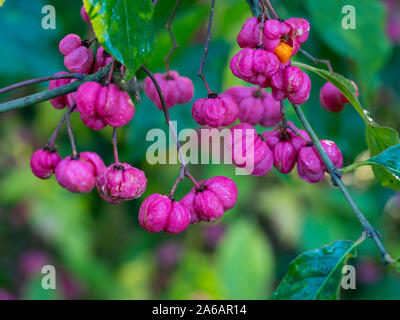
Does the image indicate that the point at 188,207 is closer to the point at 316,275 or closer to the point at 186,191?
the point at 316,275

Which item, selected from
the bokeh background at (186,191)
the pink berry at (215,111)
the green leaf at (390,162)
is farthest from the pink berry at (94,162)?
the bokeh background at (186,191)

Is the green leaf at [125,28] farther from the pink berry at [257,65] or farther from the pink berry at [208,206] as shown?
the pink berry at [208,206]

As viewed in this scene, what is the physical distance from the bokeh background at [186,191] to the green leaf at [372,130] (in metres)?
0.31

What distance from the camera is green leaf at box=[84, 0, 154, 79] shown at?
79cm

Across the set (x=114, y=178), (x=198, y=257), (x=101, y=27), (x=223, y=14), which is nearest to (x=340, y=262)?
(x=114, y=178)

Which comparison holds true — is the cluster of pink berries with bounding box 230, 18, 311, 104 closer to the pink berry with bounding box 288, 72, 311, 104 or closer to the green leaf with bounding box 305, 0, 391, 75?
the pink berry with bounding box 288, 72, 311, 104

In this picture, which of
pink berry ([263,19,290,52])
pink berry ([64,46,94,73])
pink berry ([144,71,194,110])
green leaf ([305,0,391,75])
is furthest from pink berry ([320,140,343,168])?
green leaf ([305,0,391,75])

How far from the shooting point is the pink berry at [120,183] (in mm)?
878

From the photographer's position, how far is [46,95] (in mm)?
810

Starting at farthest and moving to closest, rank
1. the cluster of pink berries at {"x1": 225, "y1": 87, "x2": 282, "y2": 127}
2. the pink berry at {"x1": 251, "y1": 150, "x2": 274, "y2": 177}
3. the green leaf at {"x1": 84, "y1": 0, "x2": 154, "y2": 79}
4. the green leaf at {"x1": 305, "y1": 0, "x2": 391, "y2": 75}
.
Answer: the green leaf at {"x1": 305, "y1": 0, "x2": 391, "y2": 75} < the cluster of pink berries at {"x1": 225, "y1": 87, "x2": 282, "y2": 127} < the pink berry at {"x1": 251, "y1": 150, "x2": 274, "y2": 177} < the green leaf at {"x1": 84, "y1": 0, "x2": 154, "y2": 79}

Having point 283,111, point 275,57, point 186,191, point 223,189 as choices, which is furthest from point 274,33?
point 186,191

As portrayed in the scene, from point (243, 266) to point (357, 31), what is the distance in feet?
3.56

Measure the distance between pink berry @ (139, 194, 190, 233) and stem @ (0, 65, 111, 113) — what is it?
24 cm
